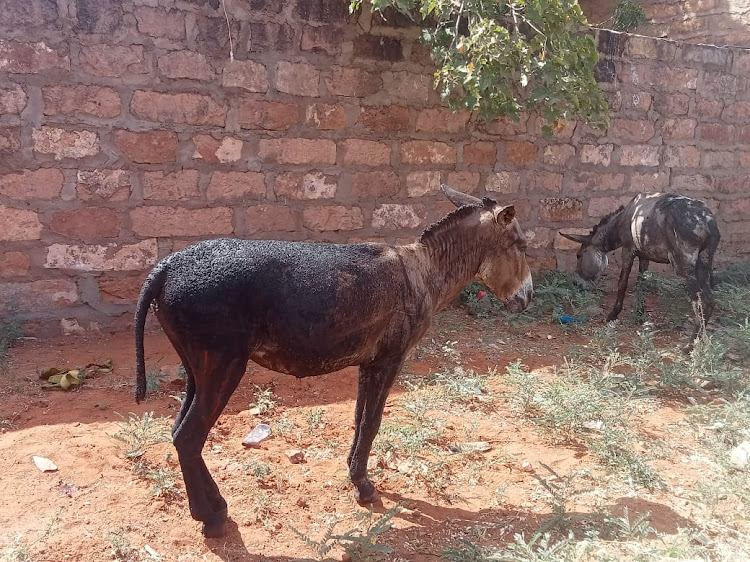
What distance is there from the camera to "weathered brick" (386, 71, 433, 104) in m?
5.98

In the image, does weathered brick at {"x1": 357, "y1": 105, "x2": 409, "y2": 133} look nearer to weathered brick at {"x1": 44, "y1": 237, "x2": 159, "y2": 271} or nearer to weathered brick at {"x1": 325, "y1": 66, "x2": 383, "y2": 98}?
weathered brick at {"x1": 325, "y1": 66, "x2": 383, "y2": 98}

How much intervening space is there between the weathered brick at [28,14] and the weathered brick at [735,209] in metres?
8.34

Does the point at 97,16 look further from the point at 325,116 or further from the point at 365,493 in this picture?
the point at 365,493

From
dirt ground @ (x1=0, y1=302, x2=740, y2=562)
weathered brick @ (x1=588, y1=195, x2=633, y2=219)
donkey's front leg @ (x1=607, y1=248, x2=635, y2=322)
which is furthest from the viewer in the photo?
weathered brick @ (x1=588, y1=195, x2=633, y2=219)

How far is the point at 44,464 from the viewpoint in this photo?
3.15 metres

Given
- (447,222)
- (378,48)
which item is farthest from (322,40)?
(447,222)

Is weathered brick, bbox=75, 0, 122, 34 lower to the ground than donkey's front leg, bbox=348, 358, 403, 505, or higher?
higher

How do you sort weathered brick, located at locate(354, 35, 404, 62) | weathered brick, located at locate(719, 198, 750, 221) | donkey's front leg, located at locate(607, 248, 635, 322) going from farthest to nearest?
weathered brick, located at locate(719, 198, 750, 221) → donkey's front leg, located at locate(607, 248, 635, 322) → weathered brick, located at locate(354, 35, 404, 62)

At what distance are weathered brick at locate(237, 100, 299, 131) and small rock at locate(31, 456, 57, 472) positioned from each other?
331 cm

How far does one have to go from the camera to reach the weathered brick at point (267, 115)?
212 inches

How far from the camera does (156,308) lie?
8.07 ft

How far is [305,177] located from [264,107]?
0.75m

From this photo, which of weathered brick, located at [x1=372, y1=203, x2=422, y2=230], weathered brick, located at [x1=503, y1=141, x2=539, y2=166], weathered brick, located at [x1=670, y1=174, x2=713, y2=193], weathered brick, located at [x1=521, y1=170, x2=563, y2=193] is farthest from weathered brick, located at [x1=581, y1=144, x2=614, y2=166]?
weathered brick, located at [x1=372, y1=203, x2=422, y2=230]

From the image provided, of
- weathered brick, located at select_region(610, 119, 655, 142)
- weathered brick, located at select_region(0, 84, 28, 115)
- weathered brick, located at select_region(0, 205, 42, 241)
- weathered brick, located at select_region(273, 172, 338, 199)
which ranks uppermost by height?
weathered brick, located at select_region(610, 119, 655, 142)
